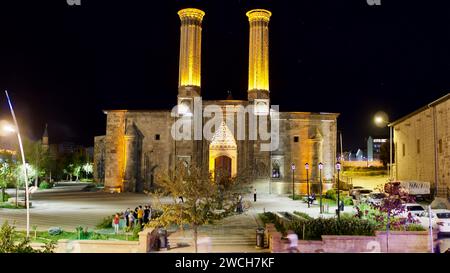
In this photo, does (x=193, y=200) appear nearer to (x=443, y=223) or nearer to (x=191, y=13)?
(x=443, y=223)

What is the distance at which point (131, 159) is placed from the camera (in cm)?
4025

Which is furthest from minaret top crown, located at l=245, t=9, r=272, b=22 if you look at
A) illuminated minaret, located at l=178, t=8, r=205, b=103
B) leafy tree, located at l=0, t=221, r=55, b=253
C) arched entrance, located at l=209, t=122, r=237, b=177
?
leafy tree, located at l=0, t=221, r=55, b=253

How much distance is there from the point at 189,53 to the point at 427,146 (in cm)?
2091

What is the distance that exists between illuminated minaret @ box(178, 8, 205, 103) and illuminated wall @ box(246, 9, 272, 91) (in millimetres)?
4901

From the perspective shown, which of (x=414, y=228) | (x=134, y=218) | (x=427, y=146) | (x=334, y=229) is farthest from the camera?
(x=427, y=146)

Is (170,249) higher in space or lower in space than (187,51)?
lower

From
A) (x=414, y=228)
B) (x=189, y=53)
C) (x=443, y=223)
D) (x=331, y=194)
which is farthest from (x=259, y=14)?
(x=414, y=228)

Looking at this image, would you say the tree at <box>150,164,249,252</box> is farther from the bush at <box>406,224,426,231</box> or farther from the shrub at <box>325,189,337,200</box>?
the shrub at <box>325,189,337,200</box>

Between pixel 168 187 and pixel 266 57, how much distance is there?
28919mm

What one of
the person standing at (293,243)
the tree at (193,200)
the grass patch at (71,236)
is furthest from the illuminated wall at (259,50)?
the tree at (193,200)

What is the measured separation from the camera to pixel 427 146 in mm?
33562

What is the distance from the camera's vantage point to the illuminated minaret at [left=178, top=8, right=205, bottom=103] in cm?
4016
